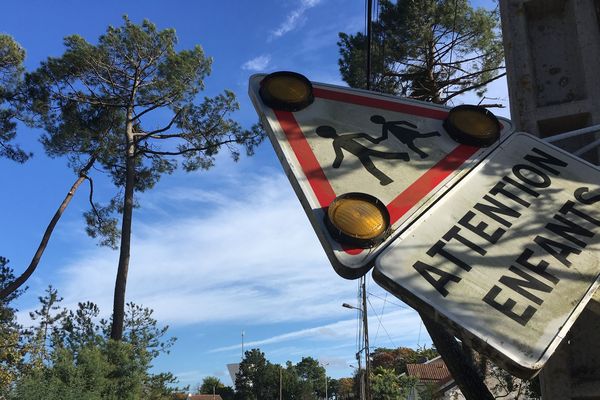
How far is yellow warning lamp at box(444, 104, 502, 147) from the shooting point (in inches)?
83.0

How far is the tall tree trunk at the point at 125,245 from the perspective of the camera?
1656 centimetres

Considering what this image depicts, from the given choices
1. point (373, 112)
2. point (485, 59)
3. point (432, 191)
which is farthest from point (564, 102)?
point (485, 59)

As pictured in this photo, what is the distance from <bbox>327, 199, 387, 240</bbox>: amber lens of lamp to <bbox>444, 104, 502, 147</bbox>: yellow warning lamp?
2.25ft

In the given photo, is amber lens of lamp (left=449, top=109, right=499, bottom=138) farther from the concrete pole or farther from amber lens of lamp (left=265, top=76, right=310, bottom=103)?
the concrete pole

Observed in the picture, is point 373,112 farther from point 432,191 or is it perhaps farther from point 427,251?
point 427,251

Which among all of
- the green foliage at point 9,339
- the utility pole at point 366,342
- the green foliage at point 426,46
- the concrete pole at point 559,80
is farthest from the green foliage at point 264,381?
the concrete pole at point 559,80

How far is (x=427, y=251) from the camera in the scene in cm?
162

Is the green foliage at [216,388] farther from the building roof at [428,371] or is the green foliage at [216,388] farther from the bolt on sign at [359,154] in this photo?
the bolt on sign at [359,154]

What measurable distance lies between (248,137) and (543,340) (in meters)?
18.5

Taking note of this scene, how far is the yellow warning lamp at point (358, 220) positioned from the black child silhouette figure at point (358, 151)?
198mm

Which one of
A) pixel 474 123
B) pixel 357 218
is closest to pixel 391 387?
pixel 474 123

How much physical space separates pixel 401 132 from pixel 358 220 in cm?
68

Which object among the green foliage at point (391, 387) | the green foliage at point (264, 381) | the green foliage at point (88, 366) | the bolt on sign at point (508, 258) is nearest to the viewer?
the bolt on sign at point (508, 258)

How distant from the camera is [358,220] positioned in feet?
5.34
